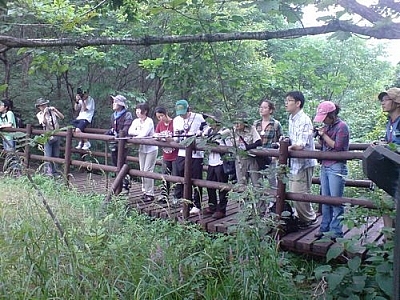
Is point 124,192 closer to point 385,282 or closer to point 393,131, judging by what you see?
point 393,131

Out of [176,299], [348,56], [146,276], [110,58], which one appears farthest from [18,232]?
[348,56]

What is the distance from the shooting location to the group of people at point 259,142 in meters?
4.28

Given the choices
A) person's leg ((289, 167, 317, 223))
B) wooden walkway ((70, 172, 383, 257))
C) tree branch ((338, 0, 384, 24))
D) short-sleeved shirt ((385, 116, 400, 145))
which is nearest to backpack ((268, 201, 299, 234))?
wooden walkway ((70, 172, 383, 257))

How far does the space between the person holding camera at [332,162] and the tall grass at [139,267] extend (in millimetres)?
847

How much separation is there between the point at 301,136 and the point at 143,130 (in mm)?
2675

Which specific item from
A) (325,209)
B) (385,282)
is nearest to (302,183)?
(325,209)

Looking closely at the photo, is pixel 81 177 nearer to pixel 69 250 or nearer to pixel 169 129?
pixel 169 129

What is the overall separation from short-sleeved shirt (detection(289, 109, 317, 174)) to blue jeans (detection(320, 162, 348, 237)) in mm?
264

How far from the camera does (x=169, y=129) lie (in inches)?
252

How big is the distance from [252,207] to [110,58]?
819 centimetres

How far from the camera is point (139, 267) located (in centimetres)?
349

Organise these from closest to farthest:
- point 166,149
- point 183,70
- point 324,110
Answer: point 324,110, point 166,149, point 183,70

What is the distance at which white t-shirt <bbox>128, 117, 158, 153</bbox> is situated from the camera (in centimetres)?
649

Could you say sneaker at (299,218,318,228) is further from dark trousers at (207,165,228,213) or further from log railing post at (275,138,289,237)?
dark trousers at (207,165,228,213)
